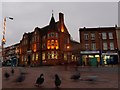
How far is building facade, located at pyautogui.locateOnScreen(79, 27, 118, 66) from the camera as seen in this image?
131ft

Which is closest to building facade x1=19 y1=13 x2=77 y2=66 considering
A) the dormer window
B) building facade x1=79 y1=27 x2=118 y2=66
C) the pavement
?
the dormer window

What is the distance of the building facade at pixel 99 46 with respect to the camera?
39.8 metres

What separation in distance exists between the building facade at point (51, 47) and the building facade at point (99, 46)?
7515mm

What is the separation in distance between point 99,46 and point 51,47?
13397 millimetres

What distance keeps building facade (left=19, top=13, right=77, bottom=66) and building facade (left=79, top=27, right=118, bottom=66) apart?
751cm

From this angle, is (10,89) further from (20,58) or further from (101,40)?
(20,58)

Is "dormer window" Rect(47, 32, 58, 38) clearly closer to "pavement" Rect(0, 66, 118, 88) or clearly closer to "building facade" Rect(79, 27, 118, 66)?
"building facade" Rect(79, 27, 118, 66)

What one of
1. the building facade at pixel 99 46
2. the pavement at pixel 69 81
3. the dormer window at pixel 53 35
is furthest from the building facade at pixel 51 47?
the pavement at pixel 69 81

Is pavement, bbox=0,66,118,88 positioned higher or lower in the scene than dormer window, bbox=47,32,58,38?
lower

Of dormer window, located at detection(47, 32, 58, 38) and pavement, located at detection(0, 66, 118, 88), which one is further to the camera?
dormer window, located at detection(47, 32, 58, 38)

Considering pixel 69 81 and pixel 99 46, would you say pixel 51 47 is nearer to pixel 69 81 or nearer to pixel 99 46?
pixel 99 46

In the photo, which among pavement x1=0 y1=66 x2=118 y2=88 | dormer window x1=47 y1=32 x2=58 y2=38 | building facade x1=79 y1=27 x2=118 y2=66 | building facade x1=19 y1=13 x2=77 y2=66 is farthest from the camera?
dormer window x1=47 y1=32 x2=58 y2=38

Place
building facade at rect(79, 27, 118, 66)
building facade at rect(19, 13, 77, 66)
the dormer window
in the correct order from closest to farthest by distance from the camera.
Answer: building facade at rect(79, 27, 118, 66) < building facade at rect(19, 13, 77, 66) < the dormer window

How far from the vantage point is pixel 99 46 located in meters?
40.2
